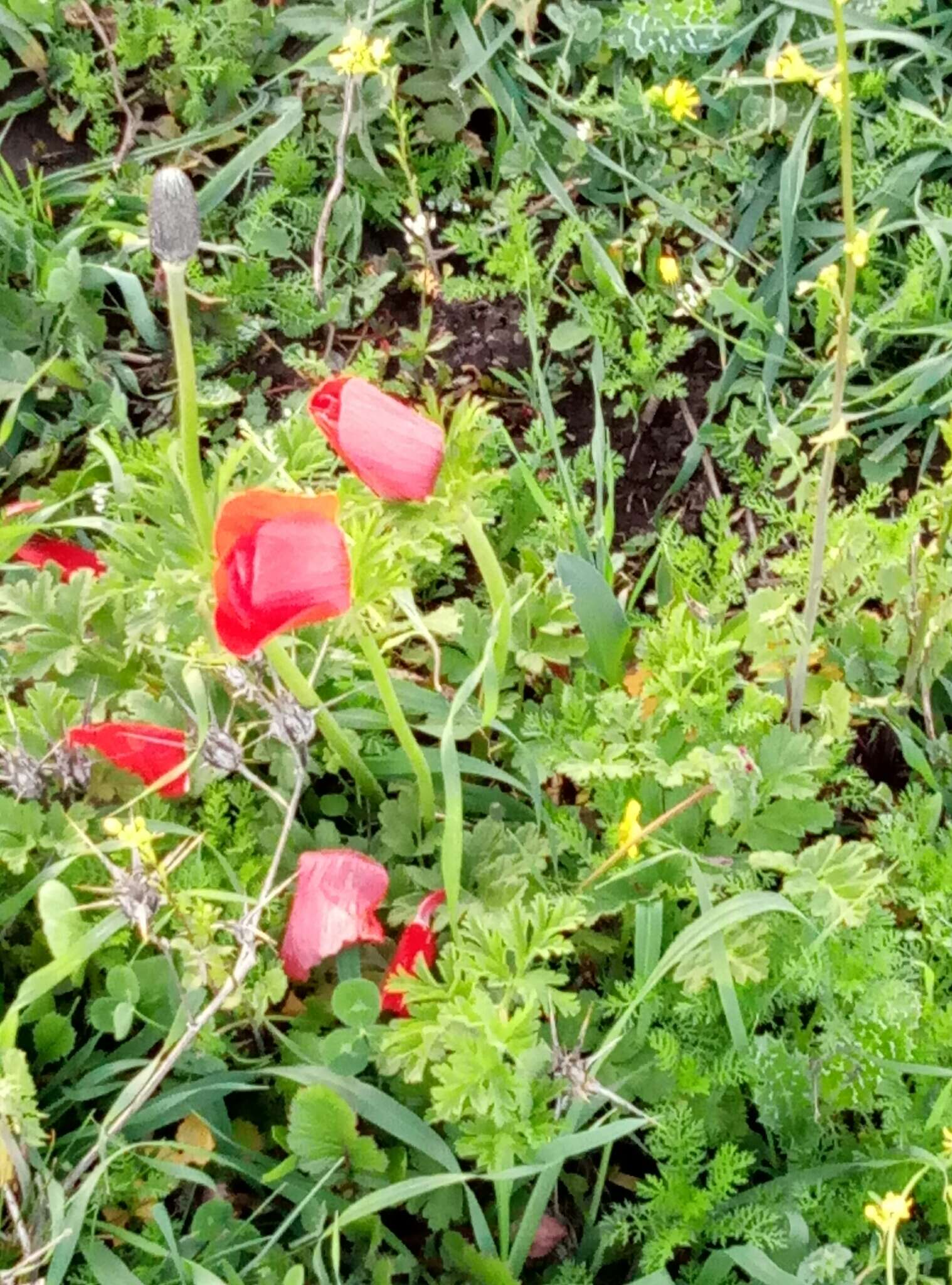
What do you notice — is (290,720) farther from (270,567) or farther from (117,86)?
(117,86)

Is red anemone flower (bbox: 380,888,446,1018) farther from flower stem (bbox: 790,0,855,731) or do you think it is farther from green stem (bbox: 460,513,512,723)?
flower stem (bbox: 790,0,855,731)

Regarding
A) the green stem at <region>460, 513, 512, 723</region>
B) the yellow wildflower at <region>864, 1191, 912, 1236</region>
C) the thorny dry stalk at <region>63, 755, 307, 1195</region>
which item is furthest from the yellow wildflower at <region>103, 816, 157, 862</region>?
the yellow wildflower at <region>864, 1191, 912, 1236</region>

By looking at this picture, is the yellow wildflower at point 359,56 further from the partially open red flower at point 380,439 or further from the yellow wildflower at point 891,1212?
the yellow wildflower at point 891,1212

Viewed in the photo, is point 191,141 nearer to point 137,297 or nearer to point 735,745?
point 137,297

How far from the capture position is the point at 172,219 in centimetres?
71

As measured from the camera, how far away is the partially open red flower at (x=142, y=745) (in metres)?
1.11

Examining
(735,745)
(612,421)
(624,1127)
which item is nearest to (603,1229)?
(624,1127)

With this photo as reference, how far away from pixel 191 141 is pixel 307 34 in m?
0.22

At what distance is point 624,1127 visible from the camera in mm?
960

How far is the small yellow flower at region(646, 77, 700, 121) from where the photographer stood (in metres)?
1.56

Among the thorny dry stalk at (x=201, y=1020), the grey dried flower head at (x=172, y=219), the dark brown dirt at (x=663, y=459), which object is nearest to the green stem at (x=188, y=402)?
the grey dried flower head at (x=172, y=219)

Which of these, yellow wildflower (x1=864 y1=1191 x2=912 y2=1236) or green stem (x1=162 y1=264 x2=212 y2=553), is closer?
green stem (x1=162 y1=264 x2=212 y2=553)

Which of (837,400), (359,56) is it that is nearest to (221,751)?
(837,400)

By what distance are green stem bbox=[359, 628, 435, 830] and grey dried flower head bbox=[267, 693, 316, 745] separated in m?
0.07
